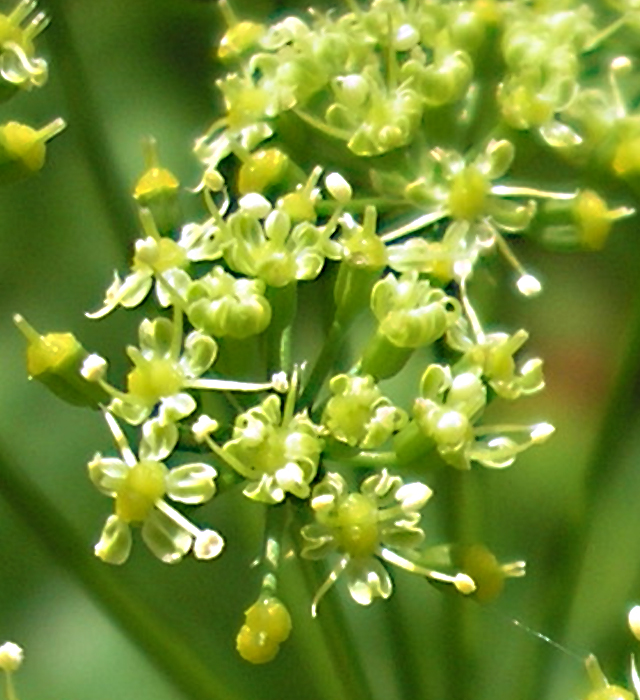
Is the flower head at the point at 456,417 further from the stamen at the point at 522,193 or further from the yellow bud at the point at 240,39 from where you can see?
the yellow bud at the point at 240,39

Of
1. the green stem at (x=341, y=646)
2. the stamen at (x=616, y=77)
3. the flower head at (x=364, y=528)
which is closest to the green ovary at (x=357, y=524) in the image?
the flower head at (x=364, y=528)

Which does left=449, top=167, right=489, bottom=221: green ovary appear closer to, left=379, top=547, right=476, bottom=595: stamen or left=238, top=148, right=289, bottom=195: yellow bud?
left=238, top=148, right=289, bottom=195: yellow bud

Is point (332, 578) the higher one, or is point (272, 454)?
point (272, 454)

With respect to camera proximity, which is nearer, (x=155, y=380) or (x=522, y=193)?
(x=155, y=380)

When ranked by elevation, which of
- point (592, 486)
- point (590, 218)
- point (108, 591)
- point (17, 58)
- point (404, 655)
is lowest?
point (404, 655)

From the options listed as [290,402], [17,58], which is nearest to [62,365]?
[290,402]

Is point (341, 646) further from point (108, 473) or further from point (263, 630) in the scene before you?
point (108, 473)

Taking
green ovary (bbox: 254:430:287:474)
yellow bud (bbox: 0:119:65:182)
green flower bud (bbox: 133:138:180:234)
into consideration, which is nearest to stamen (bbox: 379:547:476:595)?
green ovary (bbox: 254:430:287:474)
